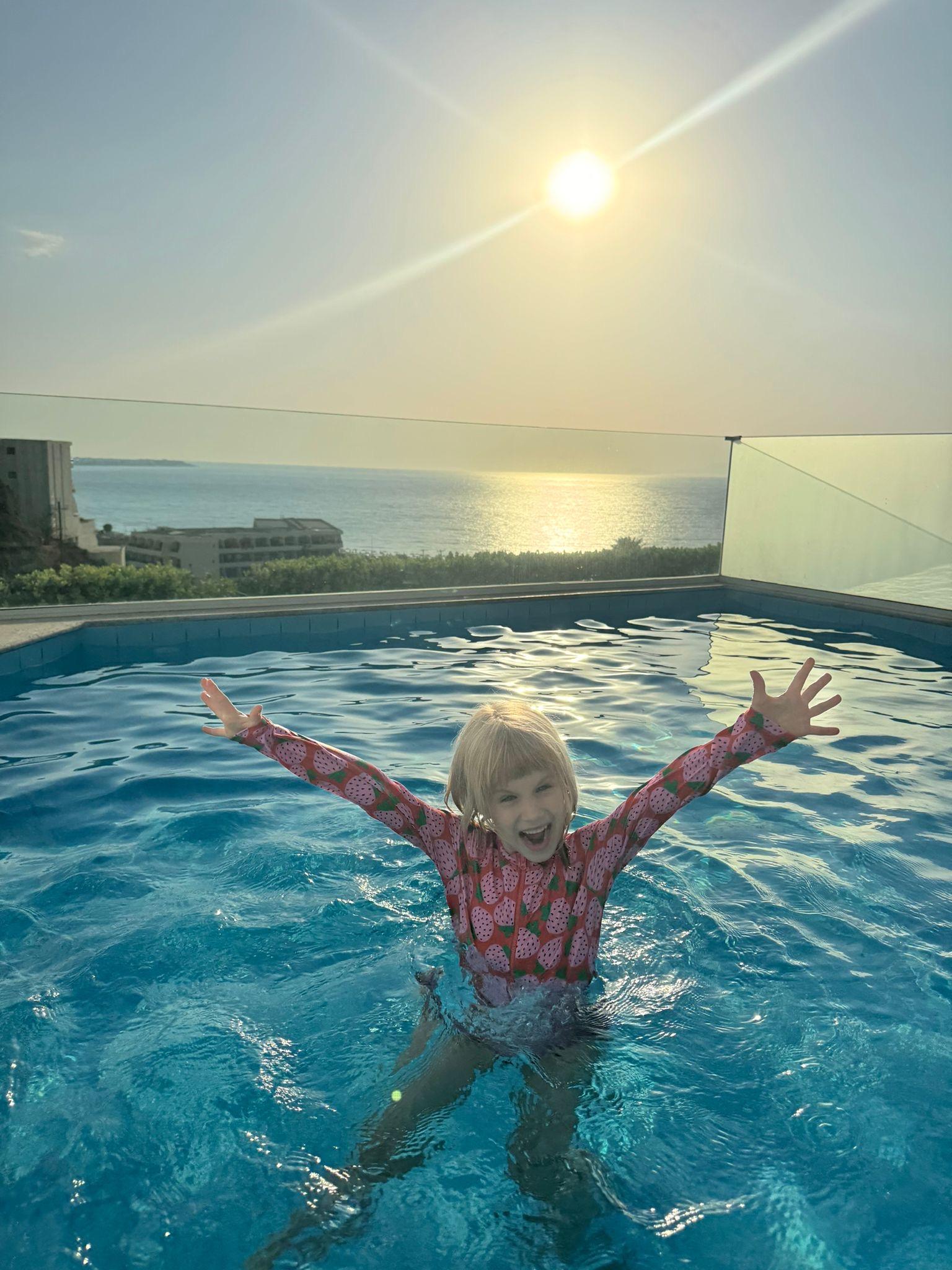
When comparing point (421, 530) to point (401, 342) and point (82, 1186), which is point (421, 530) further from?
point (401, 342)

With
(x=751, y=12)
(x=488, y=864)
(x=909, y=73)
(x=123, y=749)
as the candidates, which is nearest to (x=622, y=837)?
(x=488, y=864)

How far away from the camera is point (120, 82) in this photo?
16.7 meters

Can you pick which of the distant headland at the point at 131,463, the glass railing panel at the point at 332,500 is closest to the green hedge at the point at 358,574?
the glass railing panel at the point at 332,500

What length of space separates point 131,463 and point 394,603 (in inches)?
115

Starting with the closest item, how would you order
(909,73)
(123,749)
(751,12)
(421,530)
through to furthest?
1. (123,749)
2. (421,530)
3. (751,12)
4. (909,73)

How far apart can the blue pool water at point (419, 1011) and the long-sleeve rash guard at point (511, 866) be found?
0.26 metres

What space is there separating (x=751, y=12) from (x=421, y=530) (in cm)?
1060

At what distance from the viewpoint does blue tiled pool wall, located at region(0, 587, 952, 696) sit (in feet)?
24.1

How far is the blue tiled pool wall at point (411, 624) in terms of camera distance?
24.1 feet

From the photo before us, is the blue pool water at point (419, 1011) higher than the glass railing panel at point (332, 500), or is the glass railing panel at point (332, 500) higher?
the glass railing panel at point (332, 500)

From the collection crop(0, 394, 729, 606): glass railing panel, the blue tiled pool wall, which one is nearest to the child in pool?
the blue tiled pool wall

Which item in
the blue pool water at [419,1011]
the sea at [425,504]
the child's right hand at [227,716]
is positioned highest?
the sea at [425,504]

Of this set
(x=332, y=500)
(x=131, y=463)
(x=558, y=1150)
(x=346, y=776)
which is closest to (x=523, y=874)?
(x=346, y=776)

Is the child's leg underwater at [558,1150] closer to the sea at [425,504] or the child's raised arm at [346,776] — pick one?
the child's raised arm at [346,776]
